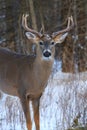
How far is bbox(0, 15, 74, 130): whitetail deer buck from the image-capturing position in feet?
21.5

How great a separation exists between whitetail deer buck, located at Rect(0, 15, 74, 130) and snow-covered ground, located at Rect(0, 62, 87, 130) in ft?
1.26

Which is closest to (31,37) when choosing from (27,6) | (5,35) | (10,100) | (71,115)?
(71,115)

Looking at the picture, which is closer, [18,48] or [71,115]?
[71,115]

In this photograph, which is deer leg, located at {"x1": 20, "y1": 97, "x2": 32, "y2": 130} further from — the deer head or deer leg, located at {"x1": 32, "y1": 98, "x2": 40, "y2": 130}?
the deer head

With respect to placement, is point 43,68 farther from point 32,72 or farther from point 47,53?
point 47,53

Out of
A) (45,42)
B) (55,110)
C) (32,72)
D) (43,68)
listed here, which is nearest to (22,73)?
(32,72)

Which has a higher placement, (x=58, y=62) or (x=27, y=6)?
(x=27, y=6)

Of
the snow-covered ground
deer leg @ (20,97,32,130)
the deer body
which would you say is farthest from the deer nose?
the snow-covered ground

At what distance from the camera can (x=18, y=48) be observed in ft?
55.1

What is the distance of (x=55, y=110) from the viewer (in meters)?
7.67

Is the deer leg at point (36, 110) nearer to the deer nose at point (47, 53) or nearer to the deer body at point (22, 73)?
the deer body at point (22, 73)

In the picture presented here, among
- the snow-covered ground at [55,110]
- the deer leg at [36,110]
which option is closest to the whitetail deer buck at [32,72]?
the deer leg at [36,110]

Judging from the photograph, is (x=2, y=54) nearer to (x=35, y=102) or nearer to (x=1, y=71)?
(x=1, y=71)

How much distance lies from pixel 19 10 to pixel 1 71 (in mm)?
10074
